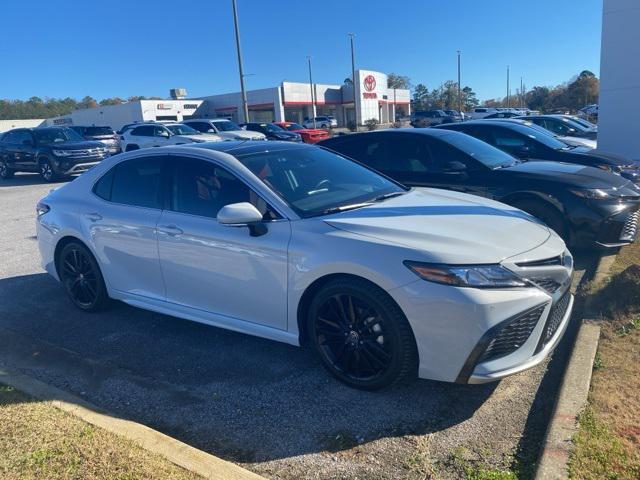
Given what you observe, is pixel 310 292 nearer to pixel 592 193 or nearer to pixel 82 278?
pixel 82 278

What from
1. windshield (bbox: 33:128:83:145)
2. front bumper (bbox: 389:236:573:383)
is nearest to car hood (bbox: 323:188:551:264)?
front bumper (bbox: 389:236:573:383)

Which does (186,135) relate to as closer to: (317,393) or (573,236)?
(573,236)

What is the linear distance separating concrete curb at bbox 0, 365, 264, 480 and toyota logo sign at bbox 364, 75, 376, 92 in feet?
207

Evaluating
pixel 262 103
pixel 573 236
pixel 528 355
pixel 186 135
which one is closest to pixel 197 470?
pixel 528 355

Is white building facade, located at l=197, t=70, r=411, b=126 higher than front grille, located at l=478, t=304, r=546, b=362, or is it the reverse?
white building facade, located at l=197, t=70, r=411, b=126

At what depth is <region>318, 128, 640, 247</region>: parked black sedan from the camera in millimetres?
6047

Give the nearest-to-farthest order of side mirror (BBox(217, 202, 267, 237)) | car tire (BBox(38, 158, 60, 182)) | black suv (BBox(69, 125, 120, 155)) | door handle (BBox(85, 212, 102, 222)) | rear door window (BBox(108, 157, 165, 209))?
side mirror (BBox(217, 202, 267, 237)), rear door window (BBox(108, 157, 165, 209)), door handle (BBox(85, 212, 102, 222)), car tire (BBox(38, 158, 60, 182)), black suv (BBox(69, 125, 120, 155))

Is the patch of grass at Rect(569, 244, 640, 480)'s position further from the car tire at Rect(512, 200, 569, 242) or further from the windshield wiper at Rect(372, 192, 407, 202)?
the windshield wiper at Rect(372, 192, 407, 202)

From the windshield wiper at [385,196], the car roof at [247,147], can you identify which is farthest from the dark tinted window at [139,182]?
the windshield wiper at [385,196]

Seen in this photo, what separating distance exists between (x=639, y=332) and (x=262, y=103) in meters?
60.8

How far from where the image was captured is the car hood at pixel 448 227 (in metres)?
3.24

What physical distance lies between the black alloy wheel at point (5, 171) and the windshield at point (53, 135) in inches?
73.8

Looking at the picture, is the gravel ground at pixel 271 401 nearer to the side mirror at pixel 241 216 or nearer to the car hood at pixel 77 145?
the side mirror at pixel 241 216

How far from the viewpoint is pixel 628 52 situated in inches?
480
